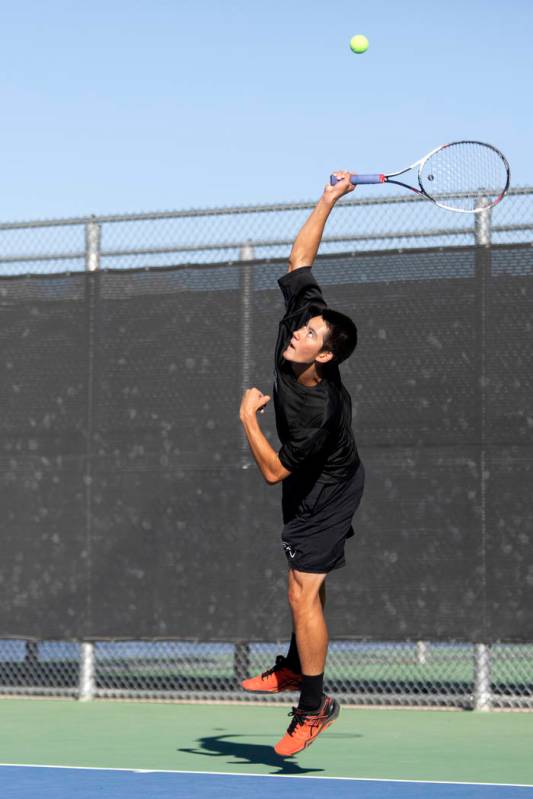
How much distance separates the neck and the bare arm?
28 cm

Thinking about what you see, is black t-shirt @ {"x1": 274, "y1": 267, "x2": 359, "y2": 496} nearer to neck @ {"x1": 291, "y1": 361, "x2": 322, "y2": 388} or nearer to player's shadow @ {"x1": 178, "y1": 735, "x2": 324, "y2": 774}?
neck @ {"x1": 291, "y1": 361, "x2": 322, "y2": 388}

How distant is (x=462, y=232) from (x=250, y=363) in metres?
1.47

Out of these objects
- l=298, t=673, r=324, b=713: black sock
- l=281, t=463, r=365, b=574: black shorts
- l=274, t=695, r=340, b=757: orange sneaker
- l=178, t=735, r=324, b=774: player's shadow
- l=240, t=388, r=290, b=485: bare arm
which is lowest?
l=178, t=735, r=324, b=774: player's shadow

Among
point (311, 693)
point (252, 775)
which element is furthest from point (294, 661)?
point (252, 775)

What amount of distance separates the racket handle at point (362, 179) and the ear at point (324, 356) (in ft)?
2.32

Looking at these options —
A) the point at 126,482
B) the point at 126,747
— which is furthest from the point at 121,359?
the point at 126,747

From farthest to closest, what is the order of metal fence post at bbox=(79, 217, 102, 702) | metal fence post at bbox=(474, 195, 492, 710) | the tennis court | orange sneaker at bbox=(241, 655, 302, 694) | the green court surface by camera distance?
1. metal fence post at bbox=(79, 217, 102, 702)
2. metal fence post at bbox=(474, 195, 492, 710)
3. the green court surface
4. orange sneaker at bbox=(241, 655, 302, 694)
5. the tennis court

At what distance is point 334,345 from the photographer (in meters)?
6.09

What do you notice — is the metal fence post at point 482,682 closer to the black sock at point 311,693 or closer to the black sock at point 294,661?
the black sock at point 294,661

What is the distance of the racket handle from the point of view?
6082 mm

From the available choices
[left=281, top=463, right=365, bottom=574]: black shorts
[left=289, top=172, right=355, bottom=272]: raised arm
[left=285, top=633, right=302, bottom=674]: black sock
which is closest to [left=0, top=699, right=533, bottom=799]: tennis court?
[left=285, top=633, right=302, bottom=674]: black sock

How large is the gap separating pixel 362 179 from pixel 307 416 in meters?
0.99

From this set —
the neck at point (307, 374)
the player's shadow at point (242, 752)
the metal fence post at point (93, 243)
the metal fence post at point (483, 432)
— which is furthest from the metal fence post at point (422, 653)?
the neck at point (307, 374)

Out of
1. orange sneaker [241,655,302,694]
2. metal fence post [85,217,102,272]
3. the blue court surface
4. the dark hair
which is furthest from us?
metal fence post [85,217,102,272]
